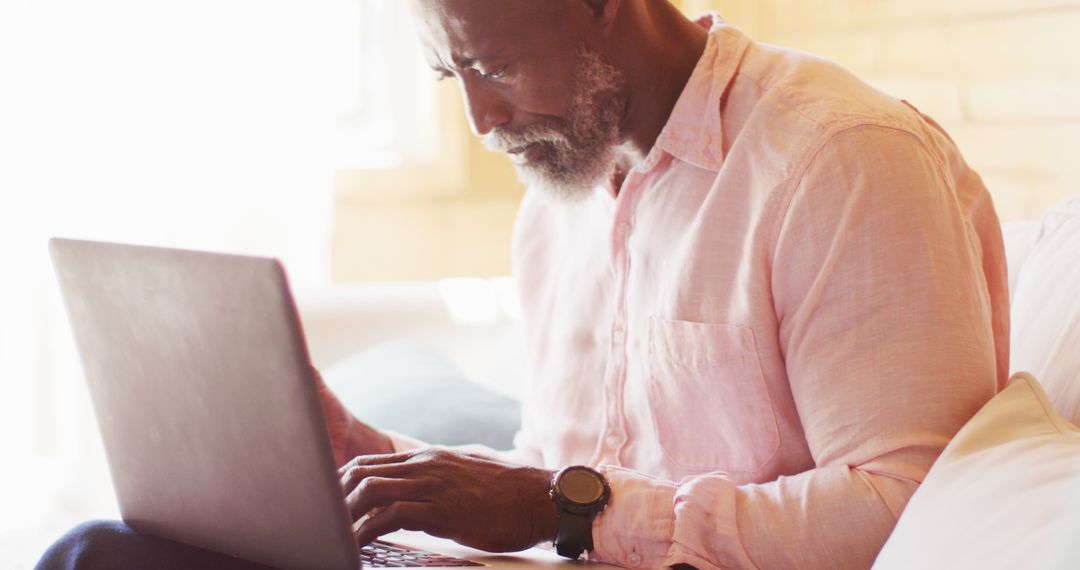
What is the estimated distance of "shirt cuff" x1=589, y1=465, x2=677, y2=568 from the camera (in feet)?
3.26

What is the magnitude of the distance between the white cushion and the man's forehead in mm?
527

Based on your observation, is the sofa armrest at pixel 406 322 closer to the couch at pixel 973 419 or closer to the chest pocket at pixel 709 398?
Answer: the couch at pixel 973 419

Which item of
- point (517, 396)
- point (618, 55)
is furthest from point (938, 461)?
point (517, 396)

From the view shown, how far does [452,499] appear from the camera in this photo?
97 cm

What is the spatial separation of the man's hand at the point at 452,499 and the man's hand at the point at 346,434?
1.10ft

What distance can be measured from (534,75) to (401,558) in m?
0.50

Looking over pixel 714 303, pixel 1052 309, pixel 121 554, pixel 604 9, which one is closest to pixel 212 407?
pixel 121 554

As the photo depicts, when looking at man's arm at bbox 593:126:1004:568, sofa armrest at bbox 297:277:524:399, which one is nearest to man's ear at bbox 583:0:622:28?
man's arm at bbox 593:126:1004:568

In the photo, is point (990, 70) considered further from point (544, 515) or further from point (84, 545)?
point (84, 545)

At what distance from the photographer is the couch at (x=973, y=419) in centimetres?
78

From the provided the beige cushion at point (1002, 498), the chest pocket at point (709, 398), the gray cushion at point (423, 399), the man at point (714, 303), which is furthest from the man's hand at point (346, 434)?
the beige cushion at point (1002, 498)

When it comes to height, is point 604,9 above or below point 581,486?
above

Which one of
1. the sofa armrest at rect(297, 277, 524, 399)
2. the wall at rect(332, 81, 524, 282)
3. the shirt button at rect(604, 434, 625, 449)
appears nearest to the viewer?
the shirt button at rect(604, 434, 625, 449)

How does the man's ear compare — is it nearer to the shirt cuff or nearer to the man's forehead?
the man's forehead
